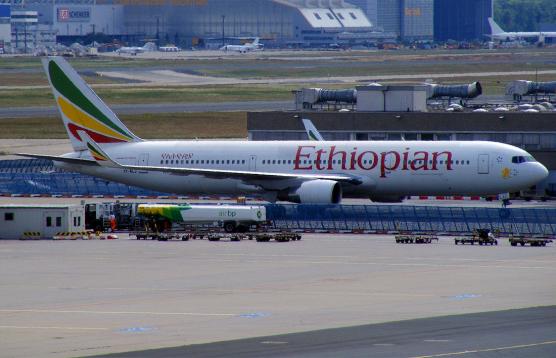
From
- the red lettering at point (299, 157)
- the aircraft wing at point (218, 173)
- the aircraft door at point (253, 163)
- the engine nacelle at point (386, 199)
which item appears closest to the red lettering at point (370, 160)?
the aircraft wing at point (218, 173)

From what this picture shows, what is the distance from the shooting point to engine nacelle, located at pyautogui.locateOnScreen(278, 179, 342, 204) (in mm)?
74062

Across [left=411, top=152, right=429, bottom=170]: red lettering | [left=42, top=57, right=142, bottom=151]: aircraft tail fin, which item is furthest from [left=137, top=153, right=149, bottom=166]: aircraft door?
A: [left=411, top=152, right=429, bottom=170]: red lettering

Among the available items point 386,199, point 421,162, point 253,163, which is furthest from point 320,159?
point 421,162

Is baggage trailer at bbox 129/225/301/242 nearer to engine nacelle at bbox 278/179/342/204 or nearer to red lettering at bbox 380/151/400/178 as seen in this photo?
engine nacelle at bbox 278/179/342/204

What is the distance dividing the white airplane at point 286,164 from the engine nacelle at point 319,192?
5cm

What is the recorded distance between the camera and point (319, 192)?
244 feet

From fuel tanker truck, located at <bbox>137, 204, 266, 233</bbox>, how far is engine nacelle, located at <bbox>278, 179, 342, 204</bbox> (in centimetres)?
622

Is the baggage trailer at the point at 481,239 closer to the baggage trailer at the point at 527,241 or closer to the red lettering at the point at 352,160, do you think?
the baggage trailer at the point at 527,241

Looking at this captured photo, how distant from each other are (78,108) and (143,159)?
16.6ft

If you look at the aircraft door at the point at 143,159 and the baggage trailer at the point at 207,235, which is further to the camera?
the aircraft door at the point at 143,159

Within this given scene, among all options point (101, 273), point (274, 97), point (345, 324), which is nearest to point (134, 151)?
point (101, 273)

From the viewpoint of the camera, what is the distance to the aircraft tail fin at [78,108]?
274 ft

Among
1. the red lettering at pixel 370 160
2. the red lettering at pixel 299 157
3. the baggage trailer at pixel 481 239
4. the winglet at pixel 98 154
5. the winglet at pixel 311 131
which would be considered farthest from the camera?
the winglet at pixel 311 131

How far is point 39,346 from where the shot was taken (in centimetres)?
3678
